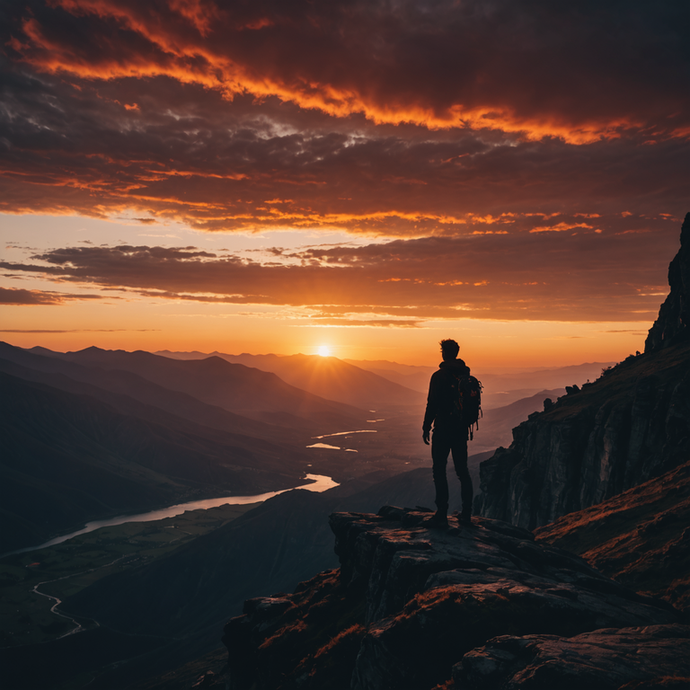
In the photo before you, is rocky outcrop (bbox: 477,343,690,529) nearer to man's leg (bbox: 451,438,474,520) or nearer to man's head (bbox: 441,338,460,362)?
man's leg (bbox: 451,438,474,520)

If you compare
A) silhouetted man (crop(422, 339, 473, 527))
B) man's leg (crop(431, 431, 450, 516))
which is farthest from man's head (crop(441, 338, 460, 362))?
man's leg (crop(431, 431, 450, 516))

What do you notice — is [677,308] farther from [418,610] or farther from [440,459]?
[418,610]

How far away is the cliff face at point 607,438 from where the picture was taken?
50.4 meters

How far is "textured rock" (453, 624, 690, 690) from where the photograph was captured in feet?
31.2

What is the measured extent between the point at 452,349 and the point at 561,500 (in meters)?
56.8

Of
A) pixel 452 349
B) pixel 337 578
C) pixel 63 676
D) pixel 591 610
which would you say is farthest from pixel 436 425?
pixel 63 676

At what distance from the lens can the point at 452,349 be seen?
19219 millimetres

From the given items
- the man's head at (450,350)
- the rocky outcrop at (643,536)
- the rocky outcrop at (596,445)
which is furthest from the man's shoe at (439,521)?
the rocky outcrop at (596,445)

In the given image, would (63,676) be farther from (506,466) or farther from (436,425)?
(436,425)

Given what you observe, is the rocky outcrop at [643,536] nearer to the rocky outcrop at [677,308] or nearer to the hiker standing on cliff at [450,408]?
the hiker standing on cliff at [450,408]

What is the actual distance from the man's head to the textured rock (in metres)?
10.3

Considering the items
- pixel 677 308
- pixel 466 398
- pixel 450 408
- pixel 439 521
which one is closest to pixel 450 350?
pixel 466 398

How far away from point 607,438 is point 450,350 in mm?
49871

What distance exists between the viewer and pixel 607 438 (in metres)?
57.8
